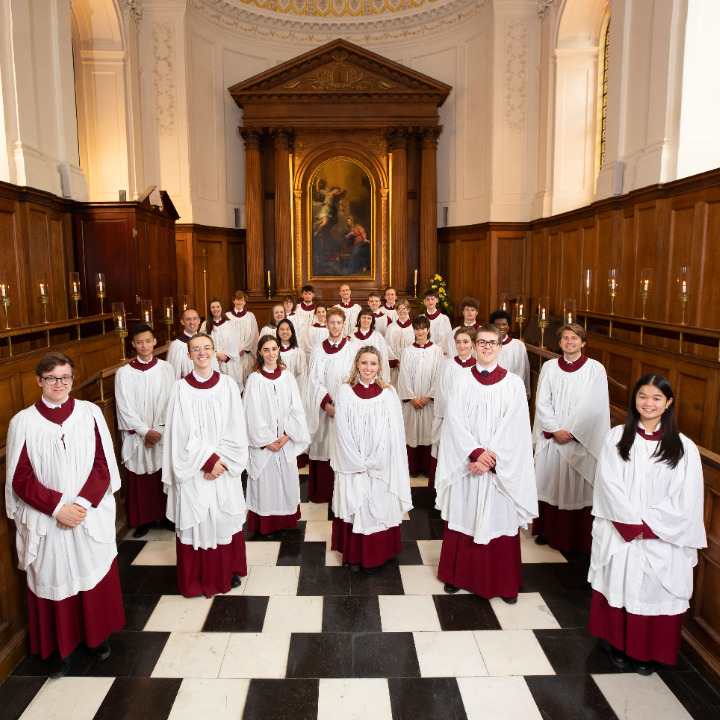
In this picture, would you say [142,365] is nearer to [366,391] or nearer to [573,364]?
[366,391]

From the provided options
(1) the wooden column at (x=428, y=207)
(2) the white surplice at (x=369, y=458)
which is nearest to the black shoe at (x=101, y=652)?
(2) the white surplice at (x=369, y=458)

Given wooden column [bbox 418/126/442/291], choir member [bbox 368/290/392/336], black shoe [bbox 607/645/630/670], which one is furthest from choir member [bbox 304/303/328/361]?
wooden column [bbox 418/126/442/291]

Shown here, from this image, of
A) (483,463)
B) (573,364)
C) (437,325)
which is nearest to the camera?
(483,463)

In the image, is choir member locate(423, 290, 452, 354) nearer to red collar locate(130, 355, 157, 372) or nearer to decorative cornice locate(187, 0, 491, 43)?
red collar locate(130, 355, 157, 372)

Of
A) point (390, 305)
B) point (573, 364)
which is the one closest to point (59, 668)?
point (573, 364)

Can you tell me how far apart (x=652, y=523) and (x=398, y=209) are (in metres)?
12.1

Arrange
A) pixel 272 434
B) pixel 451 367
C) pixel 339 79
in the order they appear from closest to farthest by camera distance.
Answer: pixel 272 434
pixel 451 367
pixel 339 79

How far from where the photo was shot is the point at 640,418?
145 inches

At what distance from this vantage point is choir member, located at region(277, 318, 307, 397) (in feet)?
23.5

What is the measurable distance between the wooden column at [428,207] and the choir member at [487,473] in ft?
34.1

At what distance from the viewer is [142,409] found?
5.57 m

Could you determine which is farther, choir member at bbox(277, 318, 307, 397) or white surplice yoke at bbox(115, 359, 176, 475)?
choir member at bbox(277, 318, 307, 397)

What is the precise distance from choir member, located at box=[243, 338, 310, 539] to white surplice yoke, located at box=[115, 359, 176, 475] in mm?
Answer: 884

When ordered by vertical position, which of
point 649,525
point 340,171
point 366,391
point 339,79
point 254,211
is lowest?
point 649,525
